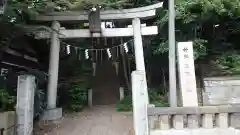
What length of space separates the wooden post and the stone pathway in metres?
0.90

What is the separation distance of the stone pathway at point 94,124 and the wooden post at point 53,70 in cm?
90

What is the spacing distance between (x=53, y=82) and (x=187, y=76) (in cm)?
623

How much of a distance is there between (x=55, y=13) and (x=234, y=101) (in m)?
7.90

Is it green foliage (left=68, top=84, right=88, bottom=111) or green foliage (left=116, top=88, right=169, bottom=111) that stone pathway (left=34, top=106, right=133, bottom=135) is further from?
green foliage (left=116, top=88, right=169, bottom=111)

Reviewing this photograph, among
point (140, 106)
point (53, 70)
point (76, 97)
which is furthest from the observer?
point (76, 97)

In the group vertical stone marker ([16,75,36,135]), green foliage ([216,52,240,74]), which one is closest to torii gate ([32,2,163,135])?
green foliage ([216,52,240,74])

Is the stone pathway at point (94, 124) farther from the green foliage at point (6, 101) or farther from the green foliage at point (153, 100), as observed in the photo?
the green foliage at point (6, 101)

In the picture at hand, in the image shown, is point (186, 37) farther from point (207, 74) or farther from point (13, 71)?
point (13, 71)

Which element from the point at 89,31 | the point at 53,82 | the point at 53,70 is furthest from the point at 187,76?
the point at 53,70

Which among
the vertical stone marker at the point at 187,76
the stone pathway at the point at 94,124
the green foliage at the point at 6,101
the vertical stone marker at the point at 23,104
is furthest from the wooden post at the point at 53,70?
the vertical stone marker at the point at 187,76

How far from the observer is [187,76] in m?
5.84

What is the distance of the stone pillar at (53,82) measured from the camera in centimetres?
981

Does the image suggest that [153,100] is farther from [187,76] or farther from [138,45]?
[187,76]

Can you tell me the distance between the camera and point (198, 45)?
405 inches
